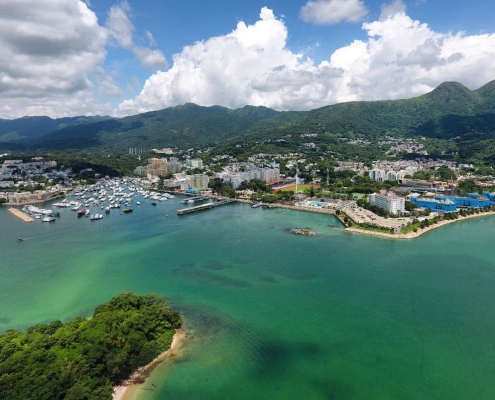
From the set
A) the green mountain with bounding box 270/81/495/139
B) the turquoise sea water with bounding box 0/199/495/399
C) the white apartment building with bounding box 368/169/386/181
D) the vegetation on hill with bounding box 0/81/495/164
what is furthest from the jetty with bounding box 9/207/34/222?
the green mountain with bounding box 270/81/495/139

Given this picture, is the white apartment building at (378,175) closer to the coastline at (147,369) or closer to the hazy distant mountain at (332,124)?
the coastline at (147,369)

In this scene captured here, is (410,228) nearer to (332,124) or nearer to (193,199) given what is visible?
(193,199)

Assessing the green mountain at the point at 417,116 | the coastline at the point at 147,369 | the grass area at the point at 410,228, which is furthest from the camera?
the green mountain at the point at 417,116

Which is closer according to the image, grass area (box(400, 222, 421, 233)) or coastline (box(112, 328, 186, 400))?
coastline (box(112, 328, 186, 400))

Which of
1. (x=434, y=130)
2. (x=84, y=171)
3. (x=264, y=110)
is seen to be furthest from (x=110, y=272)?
(x=264, y=110)

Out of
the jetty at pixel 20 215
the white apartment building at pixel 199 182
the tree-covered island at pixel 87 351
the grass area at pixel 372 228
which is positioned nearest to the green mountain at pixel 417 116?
the white apartment building at pixel 199 182

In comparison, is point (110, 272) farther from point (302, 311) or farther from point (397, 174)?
point (397, 174)

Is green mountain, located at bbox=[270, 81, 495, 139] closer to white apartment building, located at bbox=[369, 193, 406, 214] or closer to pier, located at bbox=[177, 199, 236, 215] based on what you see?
pier, located at bbox=[177, 199, 236, 215]
